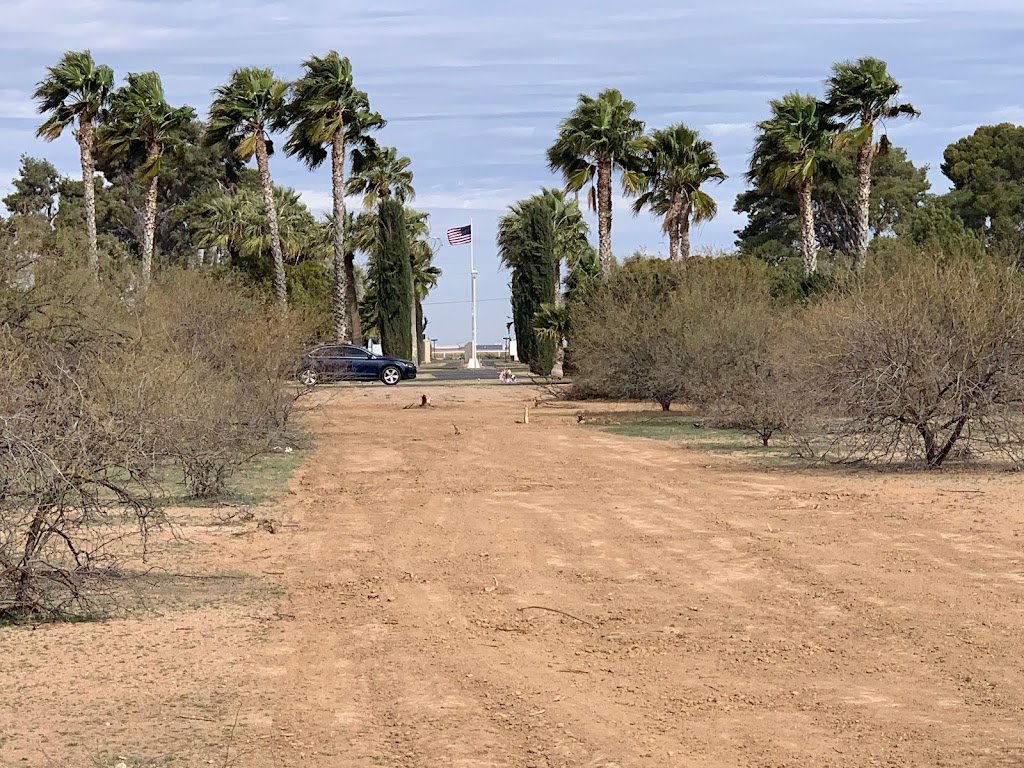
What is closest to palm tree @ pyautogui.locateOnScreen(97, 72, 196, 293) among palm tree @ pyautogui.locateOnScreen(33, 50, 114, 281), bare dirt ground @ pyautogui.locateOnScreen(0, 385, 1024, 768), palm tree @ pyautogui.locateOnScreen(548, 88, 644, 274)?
palm tree @ pyautogui.locateOnScreen(33, 50, 114, 281)

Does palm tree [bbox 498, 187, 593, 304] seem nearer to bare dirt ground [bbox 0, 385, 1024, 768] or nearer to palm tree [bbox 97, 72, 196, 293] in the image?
palm tree [bbox 97, 72, 196, 293]

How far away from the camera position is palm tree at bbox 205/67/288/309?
188ft

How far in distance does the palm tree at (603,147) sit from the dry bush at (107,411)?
24.0 meters

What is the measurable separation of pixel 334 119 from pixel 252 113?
321 cm

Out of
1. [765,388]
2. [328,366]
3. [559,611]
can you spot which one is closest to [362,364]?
[328,366]

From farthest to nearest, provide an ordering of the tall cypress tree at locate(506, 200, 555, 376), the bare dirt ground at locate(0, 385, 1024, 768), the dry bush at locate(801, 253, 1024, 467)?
1. the tall cypress tree at locate(506, 200, 555, 376)
2. the dry bush at locate(801, 253, 1024, 467)
3. the bare dirt ground at locate(0, 385, 1024, 768)

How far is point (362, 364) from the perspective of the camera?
5541 cm

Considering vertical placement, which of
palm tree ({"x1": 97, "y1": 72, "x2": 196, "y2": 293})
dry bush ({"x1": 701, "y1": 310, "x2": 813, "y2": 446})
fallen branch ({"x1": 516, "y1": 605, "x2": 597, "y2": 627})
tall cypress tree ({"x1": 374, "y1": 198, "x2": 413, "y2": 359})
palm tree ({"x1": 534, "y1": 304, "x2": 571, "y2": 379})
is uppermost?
palm tree ({"x1": 97, "y1": 72, "x2": 196, "y2": 293})

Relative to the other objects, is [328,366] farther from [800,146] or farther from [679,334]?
[800,146]

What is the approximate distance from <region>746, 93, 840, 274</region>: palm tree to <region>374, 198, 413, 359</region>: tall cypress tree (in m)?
23.5

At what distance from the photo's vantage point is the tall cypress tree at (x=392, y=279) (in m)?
69.9

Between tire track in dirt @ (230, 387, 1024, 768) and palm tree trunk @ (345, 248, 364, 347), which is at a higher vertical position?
palm tree trunk @ (345, 248, 364, 347)

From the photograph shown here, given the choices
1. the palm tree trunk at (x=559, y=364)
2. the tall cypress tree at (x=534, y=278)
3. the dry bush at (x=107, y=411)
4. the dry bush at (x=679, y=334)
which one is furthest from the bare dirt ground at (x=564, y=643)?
the tall cypress tree at (x=534, y=278)

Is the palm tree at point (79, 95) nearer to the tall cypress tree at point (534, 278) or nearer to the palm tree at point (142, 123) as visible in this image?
the palm tree at point (142, 123)
